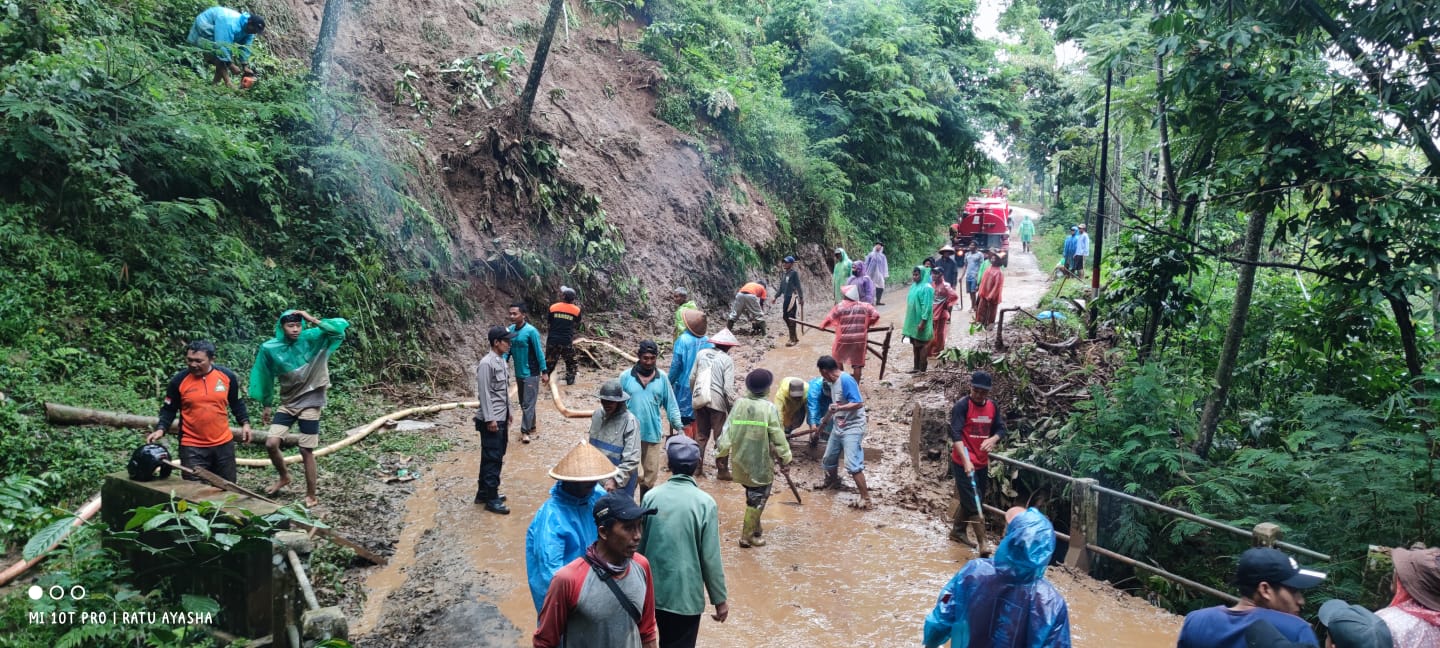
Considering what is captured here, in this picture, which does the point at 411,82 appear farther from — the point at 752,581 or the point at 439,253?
the point at 752,581

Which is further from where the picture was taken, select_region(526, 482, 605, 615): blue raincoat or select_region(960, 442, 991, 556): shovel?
select_region(960, 442, 991, 556): shovel

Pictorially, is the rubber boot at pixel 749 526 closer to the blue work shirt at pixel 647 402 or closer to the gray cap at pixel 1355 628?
the blue work shirt at pixel 647 402

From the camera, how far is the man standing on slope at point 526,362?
9391mm

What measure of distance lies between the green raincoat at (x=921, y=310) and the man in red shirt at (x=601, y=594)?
10346mm

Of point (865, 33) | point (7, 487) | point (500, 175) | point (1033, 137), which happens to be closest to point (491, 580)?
point (7, 487)

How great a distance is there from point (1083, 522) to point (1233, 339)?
2880 mm

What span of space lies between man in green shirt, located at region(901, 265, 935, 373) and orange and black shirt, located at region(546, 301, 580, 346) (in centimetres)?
537

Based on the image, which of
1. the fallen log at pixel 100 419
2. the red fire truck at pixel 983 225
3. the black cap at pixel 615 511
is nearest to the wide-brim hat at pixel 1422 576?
the black cap at pixel 615 511

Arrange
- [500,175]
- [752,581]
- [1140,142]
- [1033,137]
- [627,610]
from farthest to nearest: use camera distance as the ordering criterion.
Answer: [1033,137], [500,175], [1140,142], [752,581], [627,610]

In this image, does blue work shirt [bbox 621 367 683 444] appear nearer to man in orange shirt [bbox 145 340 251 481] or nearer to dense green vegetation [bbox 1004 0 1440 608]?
man in orange shirt [bbox 145 340 251 481]

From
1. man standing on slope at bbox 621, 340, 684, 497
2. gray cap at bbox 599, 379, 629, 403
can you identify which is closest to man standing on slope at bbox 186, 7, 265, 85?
man standing on slope at bbox 621, 340, 684, 497

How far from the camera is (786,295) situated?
16359mm

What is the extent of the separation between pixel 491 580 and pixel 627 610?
136 inches

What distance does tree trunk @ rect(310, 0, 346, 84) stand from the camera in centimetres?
1245
